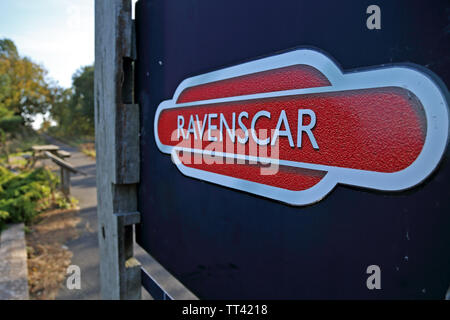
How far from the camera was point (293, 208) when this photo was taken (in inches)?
28.9

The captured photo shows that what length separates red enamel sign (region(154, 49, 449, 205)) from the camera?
52 cm

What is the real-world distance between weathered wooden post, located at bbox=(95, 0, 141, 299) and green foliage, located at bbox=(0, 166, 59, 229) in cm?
433

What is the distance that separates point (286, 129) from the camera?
72 cm

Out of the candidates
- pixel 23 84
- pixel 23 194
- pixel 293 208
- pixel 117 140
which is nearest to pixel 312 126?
pixel 293 208

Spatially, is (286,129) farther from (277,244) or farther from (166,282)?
(166,282)

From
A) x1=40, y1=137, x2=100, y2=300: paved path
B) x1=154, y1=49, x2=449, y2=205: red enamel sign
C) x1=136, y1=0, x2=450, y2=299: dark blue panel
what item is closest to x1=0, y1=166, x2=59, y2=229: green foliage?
x1=40, y1=137, x2=100, y2=300: paved path

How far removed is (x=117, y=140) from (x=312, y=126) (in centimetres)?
106

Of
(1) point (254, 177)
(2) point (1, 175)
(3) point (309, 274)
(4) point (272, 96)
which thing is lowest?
(2) point (1, 175)

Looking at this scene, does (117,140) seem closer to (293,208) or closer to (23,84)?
(293,208)

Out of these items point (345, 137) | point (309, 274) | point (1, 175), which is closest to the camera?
point (345, 137)

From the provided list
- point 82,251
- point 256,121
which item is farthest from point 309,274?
point 82,251

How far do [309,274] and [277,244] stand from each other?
116mm

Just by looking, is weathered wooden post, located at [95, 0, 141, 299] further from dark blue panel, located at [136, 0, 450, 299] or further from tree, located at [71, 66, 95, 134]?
tree, located at [71, 66, 95, 134]

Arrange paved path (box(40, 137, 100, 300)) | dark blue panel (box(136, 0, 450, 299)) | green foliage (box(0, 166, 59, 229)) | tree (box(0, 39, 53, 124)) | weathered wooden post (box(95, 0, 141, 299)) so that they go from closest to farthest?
dark blue panel (box(136, 0, 450, 299))
weathered wooden post (box(95, 0, 141, 299))
paved path (box(40, 137, 100, 300))
green foliage (box(0, 166, 59, 229))
tree (box(0, 39, 53, 124))
